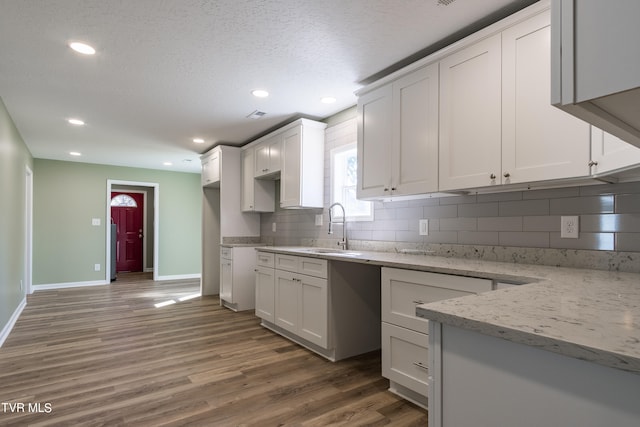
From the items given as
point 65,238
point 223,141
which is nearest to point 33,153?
point 65,238

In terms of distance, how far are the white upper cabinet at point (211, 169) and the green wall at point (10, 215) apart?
2.33 metres

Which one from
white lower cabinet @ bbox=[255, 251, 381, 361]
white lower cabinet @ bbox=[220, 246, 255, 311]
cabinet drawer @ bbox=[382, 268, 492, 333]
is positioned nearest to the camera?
cabinet drawer @ bbox=[382, 268, 492, 333]

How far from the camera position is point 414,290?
2139 mm

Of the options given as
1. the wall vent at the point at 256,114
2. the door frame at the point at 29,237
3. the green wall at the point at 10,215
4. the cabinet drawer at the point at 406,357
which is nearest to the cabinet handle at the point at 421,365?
the cabinet drawer at the point at 406,357

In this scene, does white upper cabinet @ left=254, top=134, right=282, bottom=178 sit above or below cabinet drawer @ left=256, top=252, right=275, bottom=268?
above

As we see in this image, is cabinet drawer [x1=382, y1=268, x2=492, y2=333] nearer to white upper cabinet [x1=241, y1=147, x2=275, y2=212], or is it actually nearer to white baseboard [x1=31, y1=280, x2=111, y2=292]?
white upper cabinet [x1=241, y1=147, x2=275, y2=212]

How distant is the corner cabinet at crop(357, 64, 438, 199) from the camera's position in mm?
2426

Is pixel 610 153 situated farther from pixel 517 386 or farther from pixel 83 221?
pixel 83 221

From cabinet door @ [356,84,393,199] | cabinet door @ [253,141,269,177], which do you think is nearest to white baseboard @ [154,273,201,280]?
cabinet door @ [253,141,269,177]

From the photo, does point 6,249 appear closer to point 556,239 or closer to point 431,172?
point 431,172

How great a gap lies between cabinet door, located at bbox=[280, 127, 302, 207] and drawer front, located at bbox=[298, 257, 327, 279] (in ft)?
3.04

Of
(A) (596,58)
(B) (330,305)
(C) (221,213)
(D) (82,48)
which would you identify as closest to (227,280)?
(C) (221,213)

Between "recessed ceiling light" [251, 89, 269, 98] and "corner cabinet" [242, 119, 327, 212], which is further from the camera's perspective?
"corner cabinet" [242, 119, 327, 212]

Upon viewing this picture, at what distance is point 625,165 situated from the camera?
144cm
